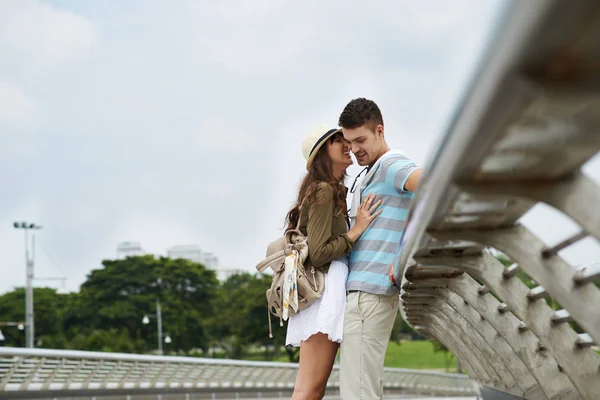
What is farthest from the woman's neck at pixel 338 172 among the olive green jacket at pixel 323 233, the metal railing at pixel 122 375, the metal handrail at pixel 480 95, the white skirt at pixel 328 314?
the metal railing at pixel 122 375

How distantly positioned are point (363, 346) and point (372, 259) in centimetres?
41

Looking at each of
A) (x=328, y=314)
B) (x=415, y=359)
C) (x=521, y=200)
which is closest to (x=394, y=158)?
(x=328, y=314)

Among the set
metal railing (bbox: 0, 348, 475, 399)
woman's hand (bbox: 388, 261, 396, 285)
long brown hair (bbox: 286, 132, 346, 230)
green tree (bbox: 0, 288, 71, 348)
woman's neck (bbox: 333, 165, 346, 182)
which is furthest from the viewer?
green tree (bbox: 0, 288, 71, 348)

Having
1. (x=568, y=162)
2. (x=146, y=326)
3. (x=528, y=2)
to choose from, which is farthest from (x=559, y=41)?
(x=146, y=326)

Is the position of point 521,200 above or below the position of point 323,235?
below

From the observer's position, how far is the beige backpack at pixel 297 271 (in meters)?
4.80

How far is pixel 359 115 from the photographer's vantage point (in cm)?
471

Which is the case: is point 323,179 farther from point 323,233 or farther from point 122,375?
point 122,375

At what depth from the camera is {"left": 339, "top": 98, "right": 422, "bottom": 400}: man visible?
466 centimetres

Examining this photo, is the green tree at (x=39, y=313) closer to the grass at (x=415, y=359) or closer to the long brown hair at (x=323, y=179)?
the grass at (x=415, y=359)

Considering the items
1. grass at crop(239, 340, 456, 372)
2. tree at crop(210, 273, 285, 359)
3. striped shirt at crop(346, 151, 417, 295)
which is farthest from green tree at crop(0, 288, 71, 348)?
striped shirt at crop(346, 151, 417, 295)

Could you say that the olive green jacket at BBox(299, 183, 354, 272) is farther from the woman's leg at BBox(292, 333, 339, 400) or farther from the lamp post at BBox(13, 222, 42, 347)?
the lamp post at BBox(13, 222, 42, 347)

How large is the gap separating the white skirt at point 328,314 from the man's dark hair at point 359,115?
2.23 ft

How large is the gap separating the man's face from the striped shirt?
0.24ft
